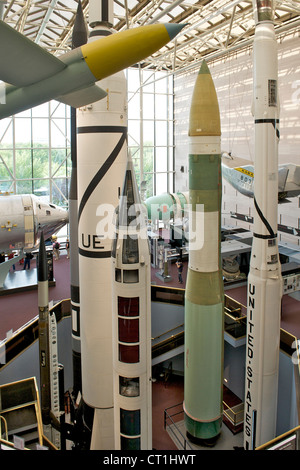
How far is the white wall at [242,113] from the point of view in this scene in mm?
17469

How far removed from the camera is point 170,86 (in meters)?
27.2

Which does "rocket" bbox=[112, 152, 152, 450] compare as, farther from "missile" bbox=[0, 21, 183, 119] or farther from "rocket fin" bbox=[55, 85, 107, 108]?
"missile" bbox=[0, 21, 183, 119]

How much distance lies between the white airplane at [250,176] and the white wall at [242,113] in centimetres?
420

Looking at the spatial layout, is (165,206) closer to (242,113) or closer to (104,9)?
(242,113)

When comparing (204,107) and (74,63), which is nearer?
(74,63)

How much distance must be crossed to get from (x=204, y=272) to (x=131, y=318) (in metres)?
2.51

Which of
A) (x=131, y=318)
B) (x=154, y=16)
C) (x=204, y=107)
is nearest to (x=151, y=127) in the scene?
(x=154, y=16)

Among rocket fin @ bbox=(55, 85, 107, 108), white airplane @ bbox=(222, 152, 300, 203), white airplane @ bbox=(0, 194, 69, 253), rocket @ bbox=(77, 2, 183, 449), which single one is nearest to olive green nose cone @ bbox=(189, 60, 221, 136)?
rocket @ bbox=(77, 2, 183, 449)

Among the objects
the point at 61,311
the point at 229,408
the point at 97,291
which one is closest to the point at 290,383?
the point at 229,408

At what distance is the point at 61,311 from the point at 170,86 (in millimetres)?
19817

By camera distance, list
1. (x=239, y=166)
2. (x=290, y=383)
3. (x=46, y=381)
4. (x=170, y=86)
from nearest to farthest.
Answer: (x=46, y=381) < (x=290, y=383) < (x=239, y=166) < (x=170, y=86)

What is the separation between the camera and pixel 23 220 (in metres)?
9.38

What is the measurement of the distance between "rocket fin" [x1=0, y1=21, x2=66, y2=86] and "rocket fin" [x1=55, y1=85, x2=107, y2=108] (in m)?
0.65

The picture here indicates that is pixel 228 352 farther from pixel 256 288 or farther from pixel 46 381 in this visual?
pixel 46 381
